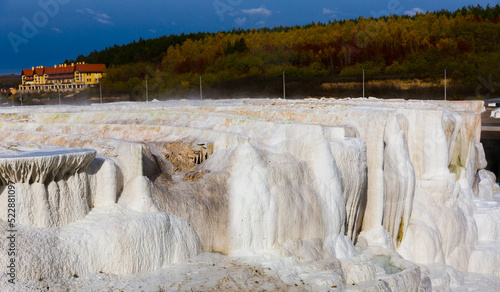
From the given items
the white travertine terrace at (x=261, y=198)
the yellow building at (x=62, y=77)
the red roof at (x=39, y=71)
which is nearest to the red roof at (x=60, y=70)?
the yellow building at (x=62, y=77)

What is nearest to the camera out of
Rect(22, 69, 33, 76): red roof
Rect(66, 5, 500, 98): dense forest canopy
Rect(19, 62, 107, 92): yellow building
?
Rect(66, 5, 500, 98): dense forest canopy

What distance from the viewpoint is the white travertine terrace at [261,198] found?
26.6 ft

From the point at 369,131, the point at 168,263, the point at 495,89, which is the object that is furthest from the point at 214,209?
the point at 495,89

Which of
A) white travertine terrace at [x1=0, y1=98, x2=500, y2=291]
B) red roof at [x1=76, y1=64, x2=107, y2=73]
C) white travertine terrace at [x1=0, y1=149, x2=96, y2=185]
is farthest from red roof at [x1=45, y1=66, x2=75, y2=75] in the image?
white travertine terrace at [x1=0, y1=149, x2=96, y2=185]

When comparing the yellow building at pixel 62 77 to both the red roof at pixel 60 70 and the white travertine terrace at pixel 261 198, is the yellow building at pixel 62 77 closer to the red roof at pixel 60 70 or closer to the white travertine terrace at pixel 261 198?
the red roof at pixel 60 70

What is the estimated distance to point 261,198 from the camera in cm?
941

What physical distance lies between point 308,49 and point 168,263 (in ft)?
175

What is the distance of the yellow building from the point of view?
60.0 meters

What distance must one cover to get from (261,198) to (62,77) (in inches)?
2337

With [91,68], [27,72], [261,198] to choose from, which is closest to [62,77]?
[91,68]

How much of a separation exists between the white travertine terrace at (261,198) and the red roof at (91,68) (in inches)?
2003

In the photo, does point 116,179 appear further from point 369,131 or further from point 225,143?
point 369,131

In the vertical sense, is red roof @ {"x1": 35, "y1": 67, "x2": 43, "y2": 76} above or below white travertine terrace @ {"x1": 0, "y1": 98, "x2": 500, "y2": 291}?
above

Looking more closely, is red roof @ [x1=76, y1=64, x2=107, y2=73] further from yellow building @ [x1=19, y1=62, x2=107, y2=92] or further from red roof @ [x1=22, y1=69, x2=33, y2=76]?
red roof @ [x1=22, y1=69, x2=33, y2=76]
